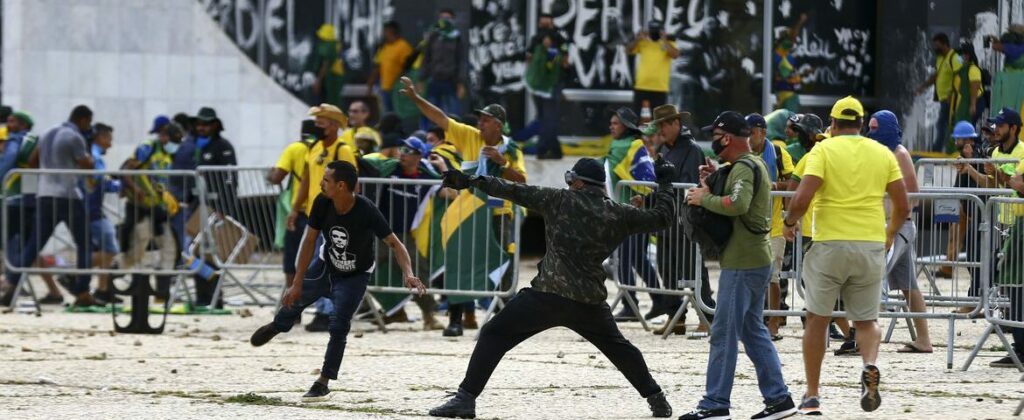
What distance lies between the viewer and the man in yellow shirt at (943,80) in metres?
19.3

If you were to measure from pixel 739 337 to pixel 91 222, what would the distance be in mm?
9701

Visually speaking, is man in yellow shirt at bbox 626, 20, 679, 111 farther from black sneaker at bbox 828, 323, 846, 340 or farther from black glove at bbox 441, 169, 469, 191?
black glove at bbox 441, 169, 469, 191

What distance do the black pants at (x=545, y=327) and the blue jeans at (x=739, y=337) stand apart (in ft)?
1.44

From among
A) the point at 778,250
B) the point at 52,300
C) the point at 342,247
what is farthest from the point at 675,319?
the point at 52,300

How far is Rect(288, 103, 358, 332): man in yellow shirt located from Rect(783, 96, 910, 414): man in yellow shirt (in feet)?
19.3

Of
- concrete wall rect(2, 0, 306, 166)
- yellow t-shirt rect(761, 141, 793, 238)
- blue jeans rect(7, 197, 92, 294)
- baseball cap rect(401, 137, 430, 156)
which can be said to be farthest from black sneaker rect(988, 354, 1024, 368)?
concrete wall rect(2, 0, 306, 166)

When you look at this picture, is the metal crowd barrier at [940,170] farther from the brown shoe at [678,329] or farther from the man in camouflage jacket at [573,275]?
the man in camouflage jacket at [573,275]

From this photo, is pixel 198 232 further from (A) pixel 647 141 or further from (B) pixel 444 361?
(B) pixel 444 361

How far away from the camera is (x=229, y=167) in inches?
659

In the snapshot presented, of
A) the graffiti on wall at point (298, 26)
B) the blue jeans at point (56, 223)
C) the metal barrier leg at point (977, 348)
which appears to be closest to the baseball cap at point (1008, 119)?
the metal barrier leg at point (977, 348)

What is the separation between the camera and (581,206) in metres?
9.70

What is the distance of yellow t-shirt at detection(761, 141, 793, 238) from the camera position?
12914 millimetres

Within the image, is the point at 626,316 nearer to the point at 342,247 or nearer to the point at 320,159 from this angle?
the point at 320,159

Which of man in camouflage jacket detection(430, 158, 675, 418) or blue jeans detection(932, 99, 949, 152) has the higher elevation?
blue jeans detection(932, 99, 949, 152)
